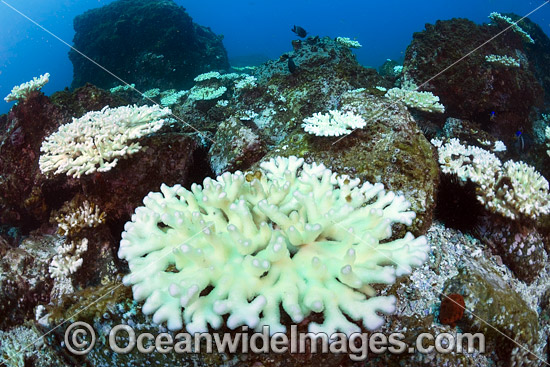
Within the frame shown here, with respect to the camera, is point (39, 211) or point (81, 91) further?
point (81, 91)

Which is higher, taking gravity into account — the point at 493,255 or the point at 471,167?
the point at 471,167

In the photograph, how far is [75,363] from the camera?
262cm

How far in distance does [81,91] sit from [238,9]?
134 meters

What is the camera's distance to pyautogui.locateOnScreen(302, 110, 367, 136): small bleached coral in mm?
3582

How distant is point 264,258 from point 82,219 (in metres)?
3.52

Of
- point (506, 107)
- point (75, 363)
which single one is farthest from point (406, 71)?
point (75, 363)

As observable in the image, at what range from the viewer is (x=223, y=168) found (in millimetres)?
4273

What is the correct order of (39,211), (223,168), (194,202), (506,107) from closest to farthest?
(194,202) < (223,168) < (39,211) < (506,107)

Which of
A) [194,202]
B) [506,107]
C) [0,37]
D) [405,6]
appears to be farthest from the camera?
[405,6]

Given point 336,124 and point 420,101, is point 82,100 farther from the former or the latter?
point 420,101

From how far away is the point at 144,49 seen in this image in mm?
17578

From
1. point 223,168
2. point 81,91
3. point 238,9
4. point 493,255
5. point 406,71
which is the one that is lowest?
point 493,255

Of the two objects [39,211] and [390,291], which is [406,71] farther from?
[39,211]

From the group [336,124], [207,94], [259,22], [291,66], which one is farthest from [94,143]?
[259,22]
